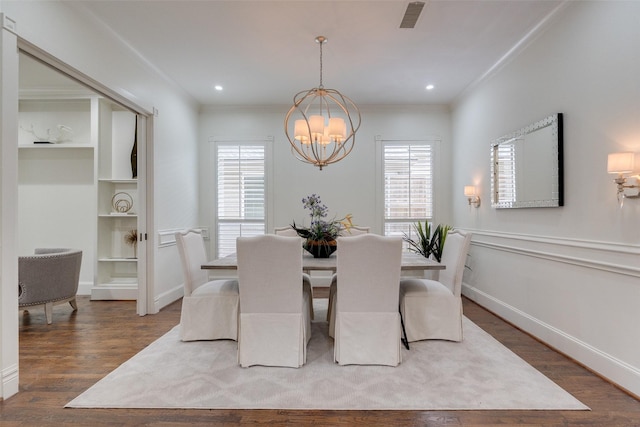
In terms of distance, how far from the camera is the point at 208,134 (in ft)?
17.9

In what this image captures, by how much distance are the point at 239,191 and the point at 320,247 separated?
262 cm

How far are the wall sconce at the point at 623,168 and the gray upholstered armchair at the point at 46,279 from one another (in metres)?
4.97

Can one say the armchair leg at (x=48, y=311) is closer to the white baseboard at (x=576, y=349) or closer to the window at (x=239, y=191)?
the window at (x=239, y=191)

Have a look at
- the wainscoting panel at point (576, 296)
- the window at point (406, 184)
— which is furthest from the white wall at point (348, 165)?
the wainscoting panel at point (576, 296)

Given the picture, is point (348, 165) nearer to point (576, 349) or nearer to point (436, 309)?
point (436, 309)

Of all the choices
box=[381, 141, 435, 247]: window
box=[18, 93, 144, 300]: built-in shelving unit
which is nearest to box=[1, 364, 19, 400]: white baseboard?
box=[18, 93, 144, 300]: built-in shelving unit

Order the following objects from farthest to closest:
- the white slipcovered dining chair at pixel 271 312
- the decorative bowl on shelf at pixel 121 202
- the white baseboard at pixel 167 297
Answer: the decorative bowl on shelf at pixel 121 202 → the white baseboard at pixel 167 297 → the white slipcovered dining chair at pixel 271 312

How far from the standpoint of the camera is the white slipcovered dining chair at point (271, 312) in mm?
2455

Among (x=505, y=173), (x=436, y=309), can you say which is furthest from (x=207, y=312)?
(x=505, y=173)

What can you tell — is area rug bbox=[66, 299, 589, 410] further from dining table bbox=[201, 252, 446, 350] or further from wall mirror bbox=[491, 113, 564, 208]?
wall mirror bbox=[491, 113, 564, 208]

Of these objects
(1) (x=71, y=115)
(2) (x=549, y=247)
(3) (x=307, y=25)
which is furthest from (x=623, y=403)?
(1) (x=71, y=115)

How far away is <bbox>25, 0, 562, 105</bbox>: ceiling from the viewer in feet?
9.14

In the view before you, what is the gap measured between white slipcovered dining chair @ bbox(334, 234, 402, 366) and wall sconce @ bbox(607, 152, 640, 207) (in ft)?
4.62

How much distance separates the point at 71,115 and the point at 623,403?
6.61 m
